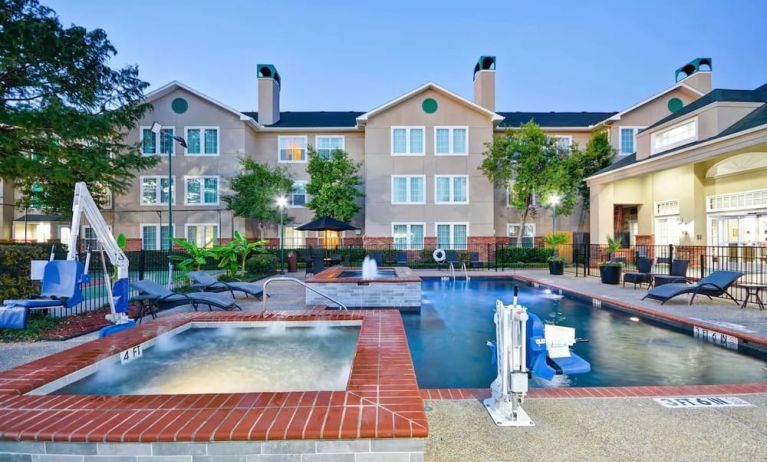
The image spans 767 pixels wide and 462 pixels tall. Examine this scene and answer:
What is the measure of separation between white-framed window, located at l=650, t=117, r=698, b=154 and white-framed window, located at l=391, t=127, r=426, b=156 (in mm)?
11841

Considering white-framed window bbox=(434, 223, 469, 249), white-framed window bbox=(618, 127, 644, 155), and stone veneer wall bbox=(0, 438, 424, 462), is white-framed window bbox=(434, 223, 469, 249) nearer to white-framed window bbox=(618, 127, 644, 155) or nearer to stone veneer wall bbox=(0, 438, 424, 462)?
white-framed window bbox=(618, 127, 644, 155)

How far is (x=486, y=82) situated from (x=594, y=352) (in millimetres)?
22352

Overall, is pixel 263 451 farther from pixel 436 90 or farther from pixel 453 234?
pixel 436 90

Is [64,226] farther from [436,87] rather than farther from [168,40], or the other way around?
[168,40]

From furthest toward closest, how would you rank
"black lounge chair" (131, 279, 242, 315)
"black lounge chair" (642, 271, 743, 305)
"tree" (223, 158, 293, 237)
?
"tree" (223, 158, 293, 237) < "black lounge chair" (642, 271, 743, 305) < "black lounge chair" (131, 279, 242, 315)

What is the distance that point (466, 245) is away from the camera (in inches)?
915

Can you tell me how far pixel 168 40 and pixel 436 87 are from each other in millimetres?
101223

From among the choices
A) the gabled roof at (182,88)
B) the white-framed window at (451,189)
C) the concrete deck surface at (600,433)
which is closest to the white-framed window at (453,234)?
the white-framed window at (451,189)

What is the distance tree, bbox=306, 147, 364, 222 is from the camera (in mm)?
21859

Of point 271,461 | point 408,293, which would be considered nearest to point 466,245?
point 408,293

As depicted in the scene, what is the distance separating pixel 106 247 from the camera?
271 inches

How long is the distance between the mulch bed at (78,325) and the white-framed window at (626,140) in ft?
86.8

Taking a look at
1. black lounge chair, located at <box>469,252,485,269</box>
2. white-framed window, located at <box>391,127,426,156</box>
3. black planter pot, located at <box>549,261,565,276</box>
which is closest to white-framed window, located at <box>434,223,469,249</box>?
black lounge chair, located at <box>469,252,485,269</box>

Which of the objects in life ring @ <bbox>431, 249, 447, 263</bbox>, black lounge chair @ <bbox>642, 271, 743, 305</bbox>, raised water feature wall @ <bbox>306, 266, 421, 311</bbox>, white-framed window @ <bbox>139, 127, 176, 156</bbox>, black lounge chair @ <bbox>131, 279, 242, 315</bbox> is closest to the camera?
black lounge chair @ <bbox>131, 279, 242, 315</bbox>
